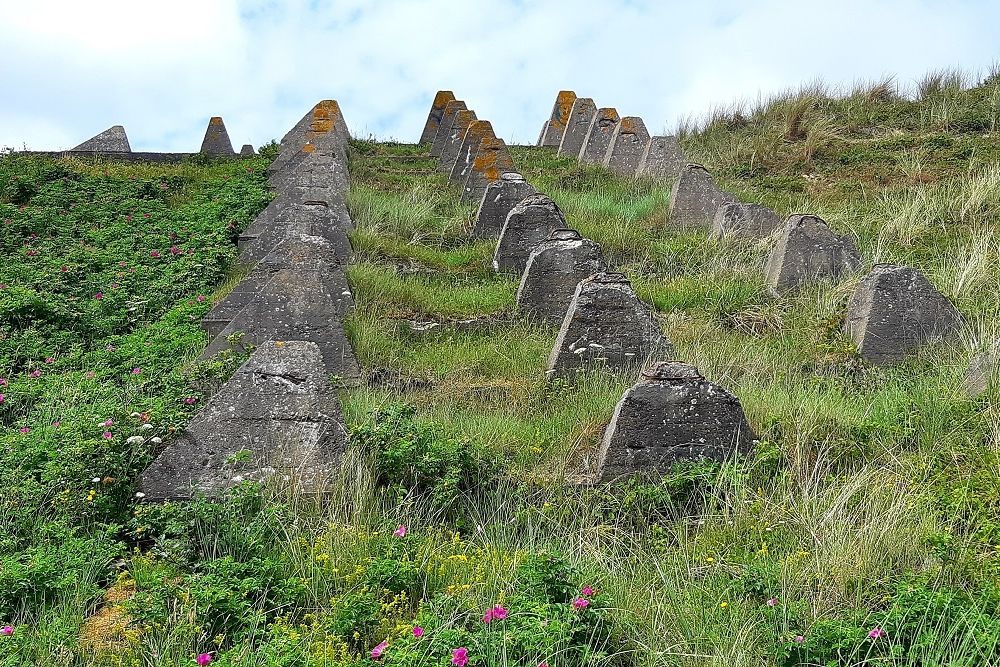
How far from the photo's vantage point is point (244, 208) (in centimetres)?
995

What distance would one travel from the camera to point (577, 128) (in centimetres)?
1547

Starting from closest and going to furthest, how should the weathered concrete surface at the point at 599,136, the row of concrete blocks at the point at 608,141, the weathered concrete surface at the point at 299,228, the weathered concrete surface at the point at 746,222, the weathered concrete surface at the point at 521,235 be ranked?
the weathered concrete surface at the point at 299,228, the weathered concrete surface at the point at 521,235, the weathered concrete surface at the point at 746,222, the row of concrete blocks at the point at 608,141, the weathered concrete surface at the point at 599,136

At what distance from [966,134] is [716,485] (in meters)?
10.3

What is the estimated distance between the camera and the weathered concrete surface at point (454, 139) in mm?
13414

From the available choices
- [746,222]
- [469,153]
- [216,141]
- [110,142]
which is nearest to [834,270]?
[746,222]

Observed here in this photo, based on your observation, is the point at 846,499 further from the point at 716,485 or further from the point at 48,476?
the point at 48,476

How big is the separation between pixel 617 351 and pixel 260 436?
2278 mm

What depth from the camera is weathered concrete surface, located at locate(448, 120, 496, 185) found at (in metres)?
11.9

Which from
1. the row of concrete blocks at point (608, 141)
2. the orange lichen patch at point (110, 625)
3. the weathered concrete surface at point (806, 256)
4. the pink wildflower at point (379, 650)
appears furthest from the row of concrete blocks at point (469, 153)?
the pink wildflower at point (379, 650)

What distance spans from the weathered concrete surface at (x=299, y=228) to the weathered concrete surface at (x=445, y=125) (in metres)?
6.47

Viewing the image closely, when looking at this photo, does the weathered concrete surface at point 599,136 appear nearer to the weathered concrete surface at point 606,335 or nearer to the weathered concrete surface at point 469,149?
the weathered concrete surface at point 469,149

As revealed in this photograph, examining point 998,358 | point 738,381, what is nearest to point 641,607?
point 738,381

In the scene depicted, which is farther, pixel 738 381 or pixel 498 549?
pixel 738 381

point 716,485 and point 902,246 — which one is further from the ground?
point 902,246
